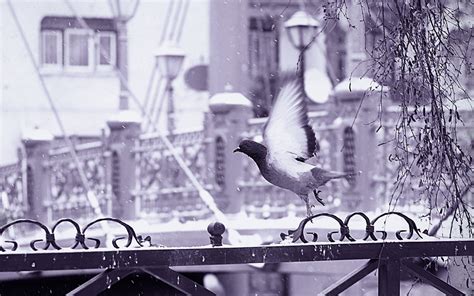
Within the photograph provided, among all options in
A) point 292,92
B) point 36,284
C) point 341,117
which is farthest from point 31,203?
point 292,92

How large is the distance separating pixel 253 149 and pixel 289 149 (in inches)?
9.1

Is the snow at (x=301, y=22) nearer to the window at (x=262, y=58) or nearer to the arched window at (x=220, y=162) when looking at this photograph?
the arched window at (x=220, y=162)

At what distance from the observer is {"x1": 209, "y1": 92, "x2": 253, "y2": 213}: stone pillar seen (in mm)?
10234

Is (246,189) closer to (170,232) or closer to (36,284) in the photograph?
(170,232)

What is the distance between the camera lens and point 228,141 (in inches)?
410

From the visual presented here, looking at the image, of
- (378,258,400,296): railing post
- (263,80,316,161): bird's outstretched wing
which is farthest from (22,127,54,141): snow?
(378,258,400,296): railing post

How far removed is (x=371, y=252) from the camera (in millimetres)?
3000

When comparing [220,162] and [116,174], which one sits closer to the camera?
[220,162]

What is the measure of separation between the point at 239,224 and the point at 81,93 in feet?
50.8

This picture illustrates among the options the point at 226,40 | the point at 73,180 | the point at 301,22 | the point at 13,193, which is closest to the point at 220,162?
the point at 226,40

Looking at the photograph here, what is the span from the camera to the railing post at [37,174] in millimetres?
12375

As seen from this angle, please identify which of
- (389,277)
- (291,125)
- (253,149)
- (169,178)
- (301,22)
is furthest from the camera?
(169,178)

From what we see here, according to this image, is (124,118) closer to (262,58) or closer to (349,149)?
(349,149)

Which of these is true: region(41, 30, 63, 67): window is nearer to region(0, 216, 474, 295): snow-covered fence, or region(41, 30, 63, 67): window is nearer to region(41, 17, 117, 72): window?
region(41, 17, 117, 72): window
